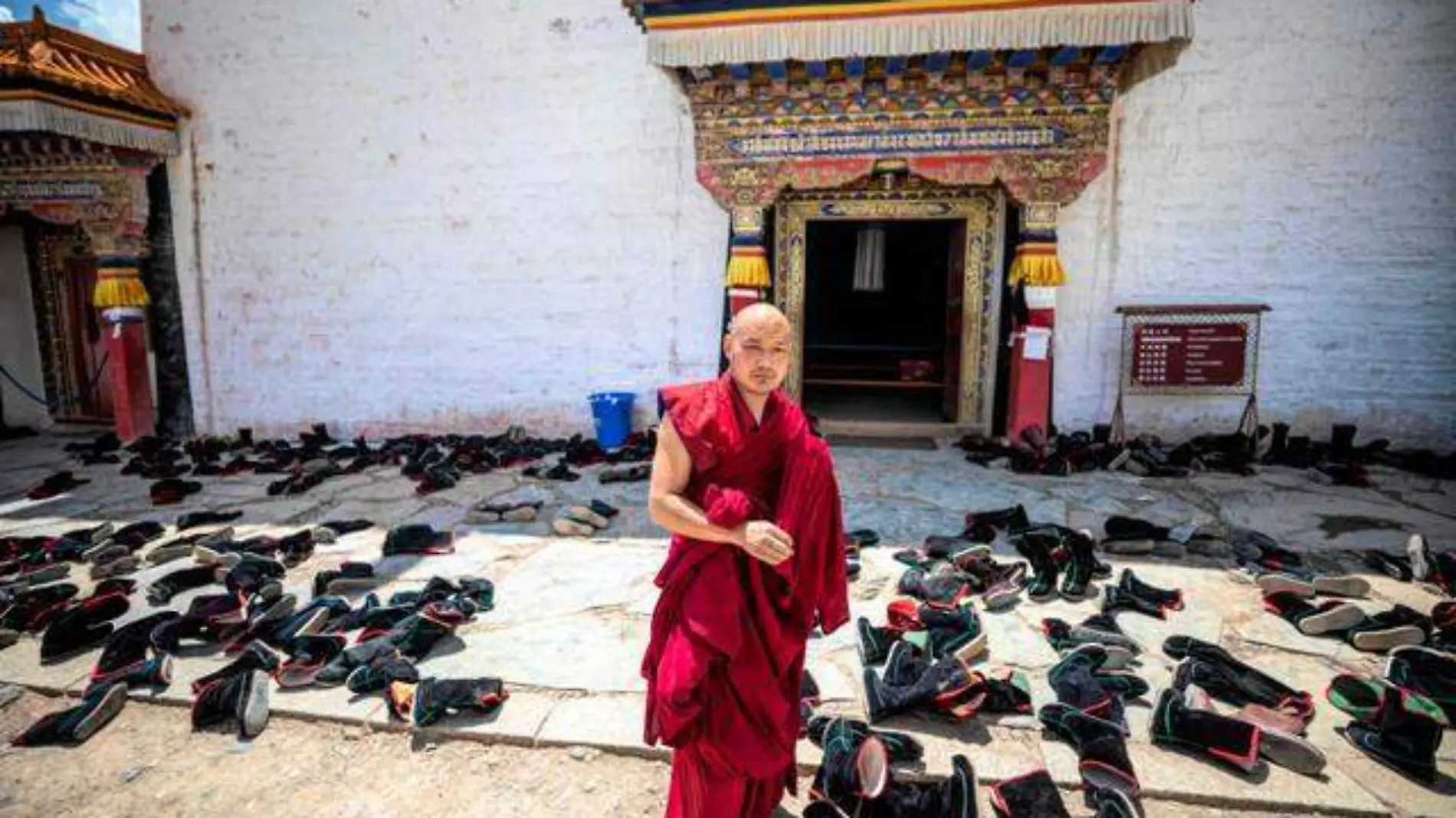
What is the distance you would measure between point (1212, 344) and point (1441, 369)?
2150 millimetres

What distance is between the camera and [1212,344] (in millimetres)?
6539

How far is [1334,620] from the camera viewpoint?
3027 mm

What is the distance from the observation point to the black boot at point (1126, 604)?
10.7 feet

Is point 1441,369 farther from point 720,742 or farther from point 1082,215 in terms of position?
point 720,742

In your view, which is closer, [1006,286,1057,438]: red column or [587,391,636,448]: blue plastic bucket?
[1006,286,1057,438]: red column

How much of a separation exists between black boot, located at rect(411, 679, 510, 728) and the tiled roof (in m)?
8.09

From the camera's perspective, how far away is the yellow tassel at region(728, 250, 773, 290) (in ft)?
22.4

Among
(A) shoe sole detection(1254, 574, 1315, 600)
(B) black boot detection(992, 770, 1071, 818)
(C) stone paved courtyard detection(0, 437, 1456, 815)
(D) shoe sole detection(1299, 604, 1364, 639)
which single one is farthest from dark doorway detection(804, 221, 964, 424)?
(B) black boot detection(992, 770, 1071, 818)

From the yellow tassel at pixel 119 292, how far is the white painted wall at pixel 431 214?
1.54ft

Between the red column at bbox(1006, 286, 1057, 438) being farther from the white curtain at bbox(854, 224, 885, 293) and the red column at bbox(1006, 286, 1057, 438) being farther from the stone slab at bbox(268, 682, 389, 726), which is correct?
the stone slab at bbox(268, 682, 389, 726)

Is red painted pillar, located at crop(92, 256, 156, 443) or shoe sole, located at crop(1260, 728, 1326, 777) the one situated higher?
red painted pillar, located at crop(92, 256, 156, 443)

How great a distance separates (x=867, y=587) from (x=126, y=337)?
9.50 meters

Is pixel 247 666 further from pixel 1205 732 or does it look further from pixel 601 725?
pixel 1205 732

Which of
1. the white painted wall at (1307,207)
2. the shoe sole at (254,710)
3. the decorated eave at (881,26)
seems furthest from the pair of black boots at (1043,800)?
the white painted wall at (1307,207)
